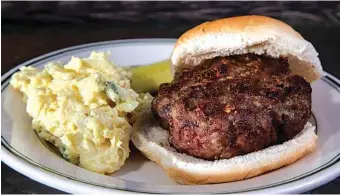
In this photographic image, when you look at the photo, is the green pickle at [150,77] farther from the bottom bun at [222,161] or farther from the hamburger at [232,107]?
the bottom bun at [222,161]

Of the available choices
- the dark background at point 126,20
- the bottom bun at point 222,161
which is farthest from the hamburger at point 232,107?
the dark background at point 126,20

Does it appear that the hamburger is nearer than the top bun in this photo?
Yes

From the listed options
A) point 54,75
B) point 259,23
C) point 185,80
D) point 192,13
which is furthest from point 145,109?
point 192,13

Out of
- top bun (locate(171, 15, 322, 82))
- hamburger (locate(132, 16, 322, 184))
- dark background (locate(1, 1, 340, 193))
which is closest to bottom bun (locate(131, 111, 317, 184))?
hamburger (locate(132, 16, 322, 184))

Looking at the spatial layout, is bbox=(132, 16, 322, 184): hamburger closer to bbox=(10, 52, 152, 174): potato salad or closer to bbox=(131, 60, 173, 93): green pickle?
bbox=(10, 52, 152, 174): potato salad

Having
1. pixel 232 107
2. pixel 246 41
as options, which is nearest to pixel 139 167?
pixel 232 107

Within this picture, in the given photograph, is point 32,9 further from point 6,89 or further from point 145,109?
point 145,109

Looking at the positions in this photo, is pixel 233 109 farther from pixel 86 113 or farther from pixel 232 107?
pixel 86 113
